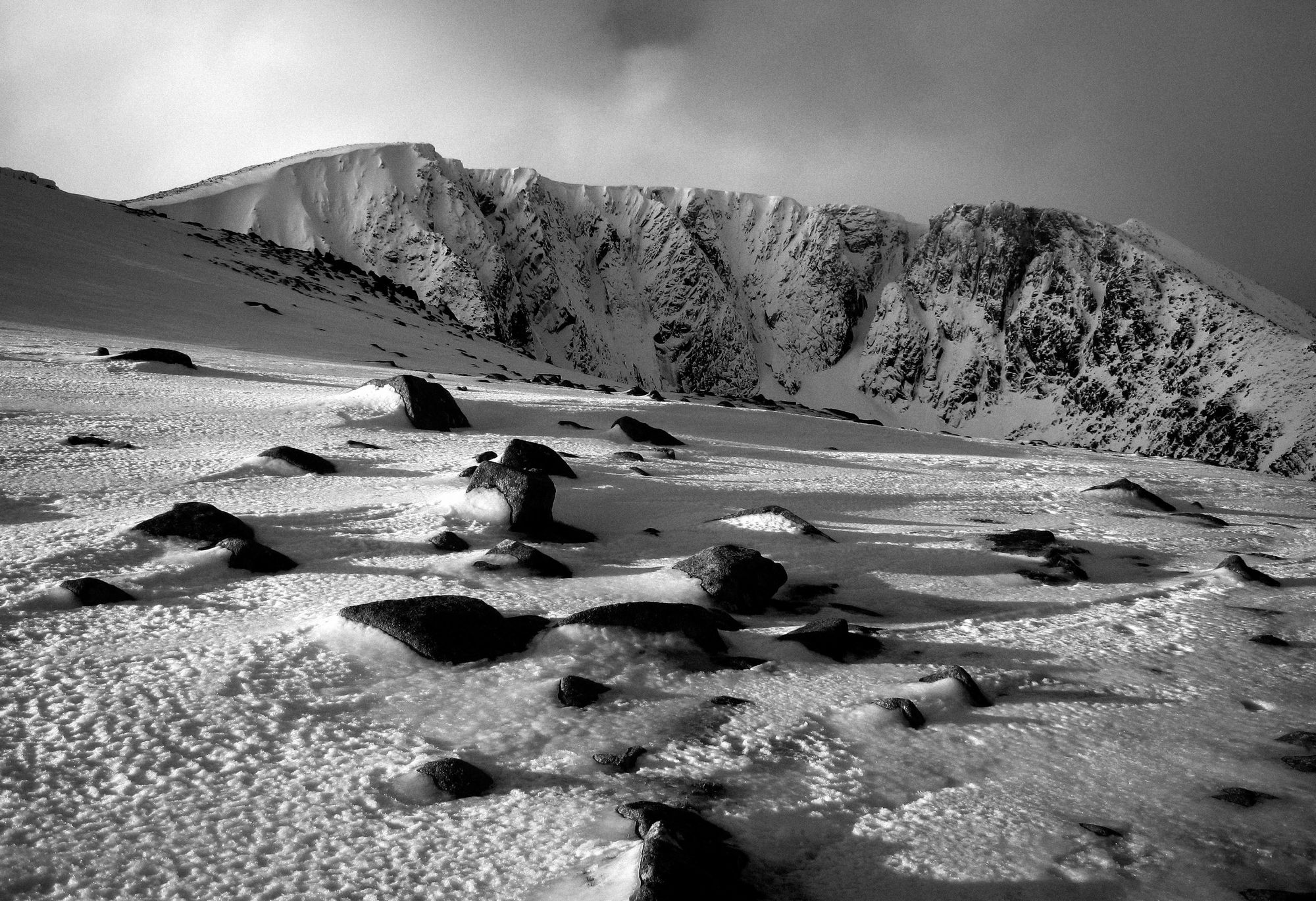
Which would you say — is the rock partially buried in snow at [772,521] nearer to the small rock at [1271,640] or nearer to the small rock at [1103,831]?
the small rock at [1271,640]

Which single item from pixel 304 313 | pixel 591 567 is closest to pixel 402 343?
pixel 304 313

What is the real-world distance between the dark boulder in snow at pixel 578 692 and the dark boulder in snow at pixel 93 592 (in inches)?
112

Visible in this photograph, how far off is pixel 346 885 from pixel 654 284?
199 meters

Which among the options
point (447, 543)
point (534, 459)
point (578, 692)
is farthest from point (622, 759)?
point (534, 459)

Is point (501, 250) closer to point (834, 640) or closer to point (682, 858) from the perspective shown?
point (834, 640)

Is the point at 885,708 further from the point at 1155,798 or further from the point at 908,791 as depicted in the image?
the point at 1155,798

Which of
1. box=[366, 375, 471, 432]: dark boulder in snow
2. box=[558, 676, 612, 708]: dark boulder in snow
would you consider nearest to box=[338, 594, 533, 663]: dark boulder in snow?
box=[558, 676, 612, 708]: dark boulder in snow

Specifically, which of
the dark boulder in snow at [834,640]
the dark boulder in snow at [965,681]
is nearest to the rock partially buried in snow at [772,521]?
the dark boulder in snow at [834,640]

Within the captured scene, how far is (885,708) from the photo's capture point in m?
4.29

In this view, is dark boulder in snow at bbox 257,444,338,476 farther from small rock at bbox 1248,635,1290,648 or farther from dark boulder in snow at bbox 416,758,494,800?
small rock at bbox 1248,635,1290,648

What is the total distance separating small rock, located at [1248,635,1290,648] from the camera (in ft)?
18.7

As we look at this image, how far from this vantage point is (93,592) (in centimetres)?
499

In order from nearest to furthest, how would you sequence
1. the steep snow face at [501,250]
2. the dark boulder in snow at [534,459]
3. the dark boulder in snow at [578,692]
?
the dark boulder in snow at [578,692] → the dark boulder in snow at [534,459] → the steep snow face at [501,250]

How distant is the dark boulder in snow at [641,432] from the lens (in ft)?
44.2
